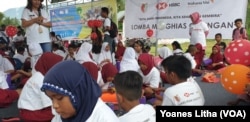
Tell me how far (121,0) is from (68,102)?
20.0 m

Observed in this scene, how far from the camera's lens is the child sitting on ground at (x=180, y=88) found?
97.9 inches

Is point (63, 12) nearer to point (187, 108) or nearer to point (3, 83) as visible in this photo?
point (3, 83)

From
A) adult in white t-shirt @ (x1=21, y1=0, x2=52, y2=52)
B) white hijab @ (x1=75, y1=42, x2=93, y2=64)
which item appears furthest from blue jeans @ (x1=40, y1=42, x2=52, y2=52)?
white hijab @ (x1=75, y1=42, x2=93, y2=64)

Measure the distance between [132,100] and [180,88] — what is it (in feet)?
1.74

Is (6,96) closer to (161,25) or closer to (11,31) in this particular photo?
(161,25)

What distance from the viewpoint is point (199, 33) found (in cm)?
746

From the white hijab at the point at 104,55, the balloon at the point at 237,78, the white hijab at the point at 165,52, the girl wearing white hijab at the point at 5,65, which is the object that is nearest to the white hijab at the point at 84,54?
the white hijab at the point at 104,55

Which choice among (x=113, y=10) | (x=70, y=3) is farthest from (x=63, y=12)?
(x=113, y=10)

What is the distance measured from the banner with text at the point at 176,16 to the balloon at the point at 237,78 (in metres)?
4.65

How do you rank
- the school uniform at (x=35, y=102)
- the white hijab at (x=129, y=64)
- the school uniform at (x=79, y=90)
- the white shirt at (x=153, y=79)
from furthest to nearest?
the white hijab at (x=129, y=64), the white shirt at (x=153, y=79), the school uniform at (x=35, y=102), the school uniform at (x=79, y=90)

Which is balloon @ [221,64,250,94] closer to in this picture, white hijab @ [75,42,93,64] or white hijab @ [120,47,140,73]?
white hijab @ [120,47,140,73]

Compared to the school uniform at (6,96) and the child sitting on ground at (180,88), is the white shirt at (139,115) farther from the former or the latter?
the school uniform at (6,96)

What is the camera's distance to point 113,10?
33.1 ft

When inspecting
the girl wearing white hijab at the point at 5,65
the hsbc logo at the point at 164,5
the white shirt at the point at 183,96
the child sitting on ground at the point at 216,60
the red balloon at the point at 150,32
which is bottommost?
the child sitting on ground at the point at 216,60
